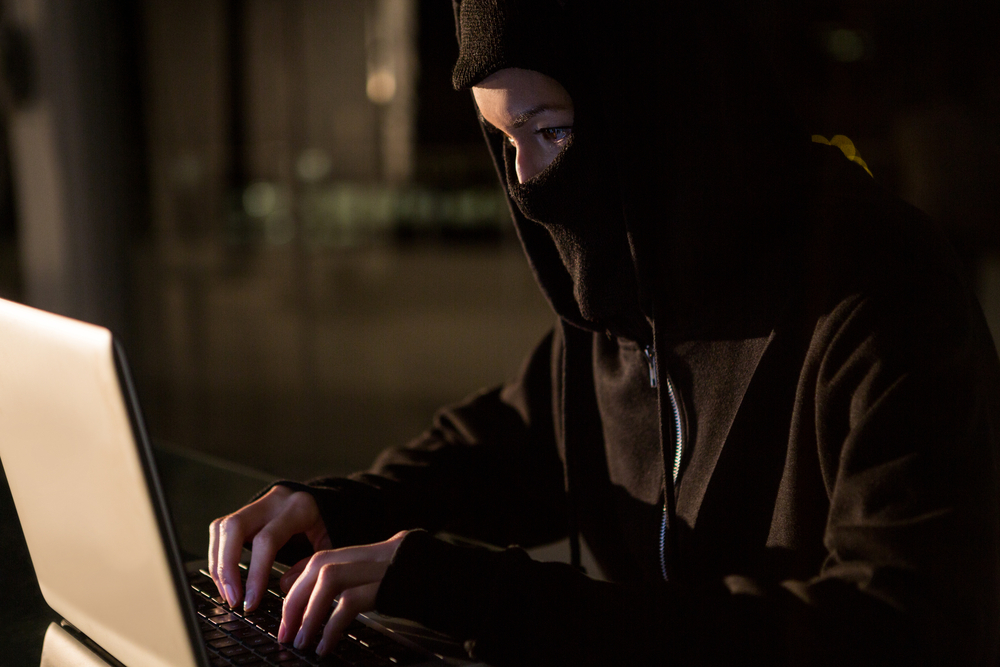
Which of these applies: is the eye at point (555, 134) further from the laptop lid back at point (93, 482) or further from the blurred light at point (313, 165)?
the blurred light at point (313, 165)

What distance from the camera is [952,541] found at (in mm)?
602

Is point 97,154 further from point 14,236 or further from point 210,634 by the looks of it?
point 14,236

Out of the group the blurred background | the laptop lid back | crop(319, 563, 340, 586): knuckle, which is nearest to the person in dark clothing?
crop(319, 563, 340, 586): knuckle

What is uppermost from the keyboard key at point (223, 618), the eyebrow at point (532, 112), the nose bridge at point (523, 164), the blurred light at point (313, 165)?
the eyebrow at point (532, 112)

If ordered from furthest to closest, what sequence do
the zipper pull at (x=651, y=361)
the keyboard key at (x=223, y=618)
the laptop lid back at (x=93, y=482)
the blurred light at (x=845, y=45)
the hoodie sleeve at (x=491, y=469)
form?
the blurred light at (x=845, y=45) < the hoodie sleeve at (x=491, y=469) < the zipper pull at (x=651, y=361) < the keyboard key at (x=223, y=618) < the laptop lid back at (x=93, y=482)

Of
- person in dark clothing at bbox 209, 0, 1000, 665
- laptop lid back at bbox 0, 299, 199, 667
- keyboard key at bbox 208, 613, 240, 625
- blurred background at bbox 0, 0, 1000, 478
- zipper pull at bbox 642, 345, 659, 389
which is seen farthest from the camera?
blurred background at bbox 0, 0, 1000, 478

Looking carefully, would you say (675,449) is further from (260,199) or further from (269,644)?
(260,199)

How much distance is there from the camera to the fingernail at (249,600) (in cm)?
73

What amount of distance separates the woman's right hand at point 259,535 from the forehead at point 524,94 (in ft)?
1.42

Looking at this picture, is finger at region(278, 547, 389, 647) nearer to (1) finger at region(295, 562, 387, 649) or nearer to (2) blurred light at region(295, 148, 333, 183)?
(1) finger at region(295, 562, 387, 649)

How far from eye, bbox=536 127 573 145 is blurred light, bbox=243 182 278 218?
427cm

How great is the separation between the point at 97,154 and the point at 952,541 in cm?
228

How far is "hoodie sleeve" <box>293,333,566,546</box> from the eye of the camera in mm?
1064

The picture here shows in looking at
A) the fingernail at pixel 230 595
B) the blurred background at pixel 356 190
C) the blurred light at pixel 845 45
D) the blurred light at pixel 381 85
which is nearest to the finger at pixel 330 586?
the fingernail at pixel 230 595
